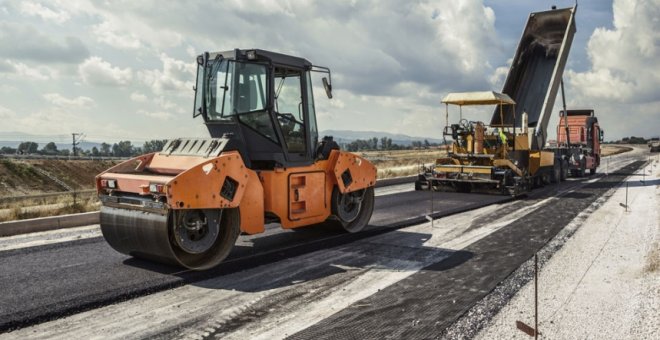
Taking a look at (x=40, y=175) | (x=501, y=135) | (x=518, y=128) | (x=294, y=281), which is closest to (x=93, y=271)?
(x=294, y=281)

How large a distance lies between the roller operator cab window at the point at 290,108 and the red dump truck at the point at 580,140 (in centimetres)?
1698

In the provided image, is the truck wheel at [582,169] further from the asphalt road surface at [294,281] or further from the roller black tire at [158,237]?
the roller black tire at [158,237]

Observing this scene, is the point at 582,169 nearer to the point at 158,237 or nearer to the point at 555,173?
the point at 555,173

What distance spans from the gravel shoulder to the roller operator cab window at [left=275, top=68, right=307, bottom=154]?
12.0 ft

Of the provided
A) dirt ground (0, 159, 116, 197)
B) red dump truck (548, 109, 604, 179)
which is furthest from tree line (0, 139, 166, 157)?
red dump truck (548, 109, 604, 179)

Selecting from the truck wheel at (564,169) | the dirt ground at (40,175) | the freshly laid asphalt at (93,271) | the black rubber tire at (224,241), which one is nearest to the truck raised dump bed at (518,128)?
the truck wheel at (564,169)

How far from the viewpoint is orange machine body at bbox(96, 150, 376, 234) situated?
575 centimetres

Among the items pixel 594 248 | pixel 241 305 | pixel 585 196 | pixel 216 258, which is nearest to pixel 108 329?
pixel 241 305

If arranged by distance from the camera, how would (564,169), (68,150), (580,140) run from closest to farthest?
(564,169), (580,140), (68,150)

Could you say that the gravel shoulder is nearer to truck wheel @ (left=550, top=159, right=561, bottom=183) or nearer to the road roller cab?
the road roller cab

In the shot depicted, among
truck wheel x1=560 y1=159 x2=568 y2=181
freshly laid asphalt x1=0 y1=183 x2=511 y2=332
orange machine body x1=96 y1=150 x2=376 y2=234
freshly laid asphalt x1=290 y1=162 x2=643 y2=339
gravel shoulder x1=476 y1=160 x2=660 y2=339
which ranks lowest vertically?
gravel shoulder x1=476 y1=160 x2=660 y2=339

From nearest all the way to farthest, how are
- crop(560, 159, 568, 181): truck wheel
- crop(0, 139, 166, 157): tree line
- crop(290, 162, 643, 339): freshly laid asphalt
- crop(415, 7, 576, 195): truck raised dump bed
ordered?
crop(290, 162, 643, 339): freshly laid asphalt < crop(415, 7, 576, 195): truck raised dump bed < crop(560, 159, 568, 181): truck wheel < crop(0, 139, 166, 157): tree line

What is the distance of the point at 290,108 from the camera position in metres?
7.38

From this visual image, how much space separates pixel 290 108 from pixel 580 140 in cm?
2128
